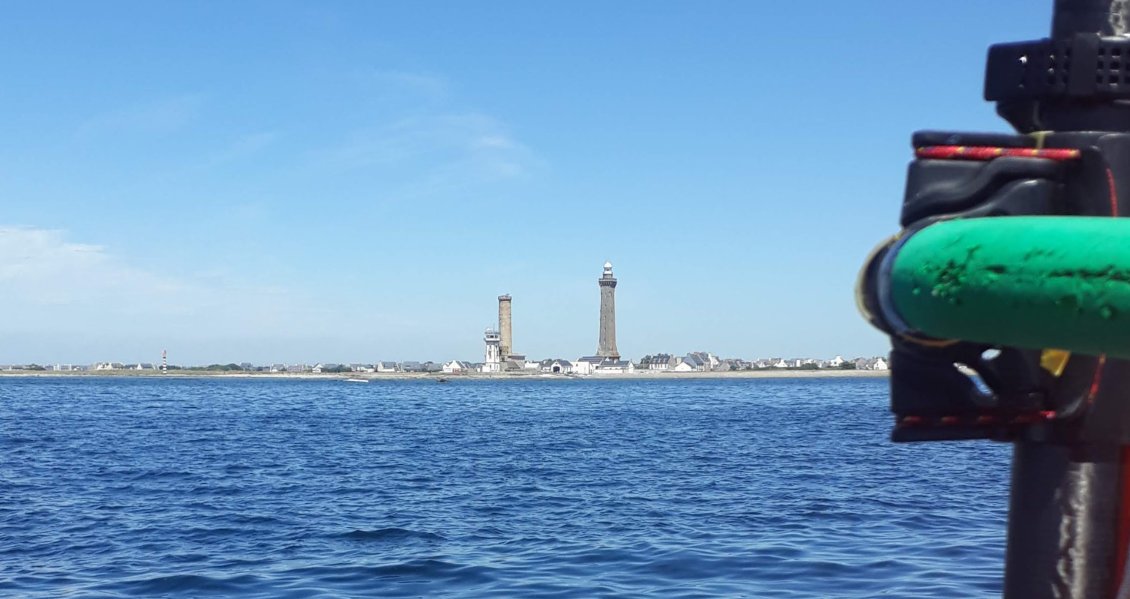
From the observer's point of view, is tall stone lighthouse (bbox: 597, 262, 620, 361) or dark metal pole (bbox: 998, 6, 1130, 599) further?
tall stone lighthouse (bbox: 597, 262, 620, 361)

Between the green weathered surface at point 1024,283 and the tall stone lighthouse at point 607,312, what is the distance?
7092 inches

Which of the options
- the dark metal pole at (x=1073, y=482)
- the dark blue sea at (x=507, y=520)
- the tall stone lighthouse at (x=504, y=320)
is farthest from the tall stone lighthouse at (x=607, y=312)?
the dark metal pole at (x=1073, y=482)

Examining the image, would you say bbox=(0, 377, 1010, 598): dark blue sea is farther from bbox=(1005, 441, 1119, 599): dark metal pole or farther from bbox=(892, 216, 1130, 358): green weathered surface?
bbox=(892, 216, 1130, 358): green weathered surface

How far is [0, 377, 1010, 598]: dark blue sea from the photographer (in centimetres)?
1457

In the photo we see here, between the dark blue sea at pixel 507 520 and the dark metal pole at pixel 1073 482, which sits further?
the dark blue sea at pixel 507 520

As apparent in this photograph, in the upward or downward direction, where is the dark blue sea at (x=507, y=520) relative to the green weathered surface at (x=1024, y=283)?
downward

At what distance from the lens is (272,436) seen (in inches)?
2057

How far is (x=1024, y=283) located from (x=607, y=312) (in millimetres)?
181778

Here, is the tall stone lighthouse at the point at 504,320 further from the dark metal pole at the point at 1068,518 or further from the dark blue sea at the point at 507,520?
the dark metal pole at the point at 1068,518

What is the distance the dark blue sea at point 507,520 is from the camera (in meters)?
14.6

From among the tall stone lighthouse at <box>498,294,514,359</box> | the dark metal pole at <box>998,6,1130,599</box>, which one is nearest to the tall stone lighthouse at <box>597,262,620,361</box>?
the tall stone lighthouse at <box>498,294,514,359</box>

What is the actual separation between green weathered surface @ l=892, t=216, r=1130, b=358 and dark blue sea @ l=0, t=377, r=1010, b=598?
40.8 feet

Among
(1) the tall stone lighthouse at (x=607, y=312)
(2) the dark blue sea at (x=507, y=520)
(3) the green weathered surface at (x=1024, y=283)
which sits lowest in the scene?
(2) the dark blue sea at (x=507, y=520)

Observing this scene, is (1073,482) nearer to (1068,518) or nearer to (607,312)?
(1068,518)
